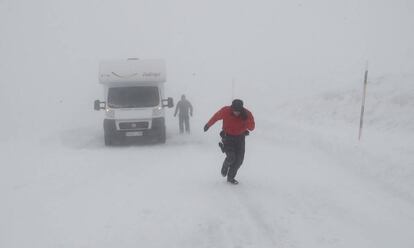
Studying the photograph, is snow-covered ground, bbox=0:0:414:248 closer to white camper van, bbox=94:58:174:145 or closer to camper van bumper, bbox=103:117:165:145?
camper van bumper, bbox=103:117:165:145

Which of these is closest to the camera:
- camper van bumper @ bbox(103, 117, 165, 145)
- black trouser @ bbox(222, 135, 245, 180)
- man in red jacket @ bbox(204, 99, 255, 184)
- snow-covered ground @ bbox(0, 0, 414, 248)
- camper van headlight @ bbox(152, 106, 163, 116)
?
snow-covered ground @ bbox(0, 0, 414, 248)

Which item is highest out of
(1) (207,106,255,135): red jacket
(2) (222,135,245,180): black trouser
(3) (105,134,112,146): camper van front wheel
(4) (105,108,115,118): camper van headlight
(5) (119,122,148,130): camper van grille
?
(1) (207,106,255,135): red jacket

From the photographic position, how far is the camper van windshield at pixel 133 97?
46.6 feet

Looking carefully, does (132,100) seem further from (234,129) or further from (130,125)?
(234,129)

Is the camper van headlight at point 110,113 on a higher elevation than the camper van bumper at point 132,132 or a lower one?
higher

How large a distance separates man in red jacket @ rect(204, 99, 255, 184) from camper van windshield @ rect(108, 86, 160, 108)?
6.68m

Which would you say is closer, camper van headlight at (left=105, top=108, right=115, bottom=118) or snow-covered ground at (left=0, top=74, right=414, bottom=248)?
snow-covered ground at (left=0, top=74, right=414, bottom=248)

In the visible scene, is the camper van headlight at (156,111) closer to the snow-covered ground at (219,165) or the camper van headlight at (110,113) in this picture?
the snow-covered ground at (219,165)

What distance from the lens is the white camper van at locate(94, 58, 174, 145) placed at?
1388 cm

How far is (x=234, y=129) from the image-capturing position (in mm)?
8047

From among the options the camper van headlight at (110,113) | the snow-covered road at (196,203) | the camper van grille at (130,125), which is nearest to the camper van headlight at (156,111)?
the camper van grille at (130,125)

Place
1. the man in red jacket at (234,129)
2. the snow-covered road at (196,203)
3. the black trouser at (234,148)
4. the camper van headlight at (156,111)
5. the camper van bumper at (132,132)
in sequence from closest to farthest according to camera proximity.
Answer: the snow-covered road at (196,203) → the man in red jacket at (234,129) → the black trouser at (234,148) → the camper van bumper at (132,132) → the camper van headlight at (156,111)

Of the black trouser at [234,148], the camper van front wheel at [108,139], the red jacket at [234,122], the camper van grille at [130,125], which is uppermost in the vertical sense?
the red jacket at [234,122]

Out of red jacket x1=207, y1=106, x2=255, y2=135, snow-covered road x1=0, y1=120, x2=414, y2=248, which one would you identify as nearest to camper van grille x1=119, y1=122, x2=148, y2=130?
snow-covered road x1=0, y1=120, x2=414, y2=248
